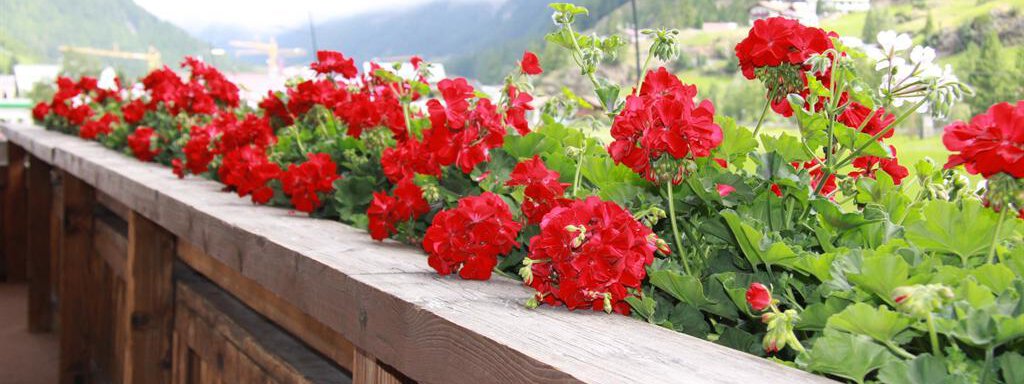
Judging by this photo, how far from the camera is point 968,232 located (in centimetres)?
75

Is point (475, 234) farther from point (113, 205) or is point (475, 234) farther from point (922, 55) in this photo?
point (113, 205)

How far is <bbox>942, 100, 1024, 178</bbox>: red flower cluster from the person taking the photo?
2.06ft

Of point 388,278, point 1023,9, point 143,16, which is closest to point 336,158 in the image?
point 388,278

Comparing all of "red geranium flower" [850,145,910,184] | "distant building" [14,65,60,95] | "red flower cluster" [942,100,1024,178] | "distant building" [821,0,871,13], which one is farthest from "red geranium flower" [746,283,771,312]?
"distant building" [14,65,60,95]

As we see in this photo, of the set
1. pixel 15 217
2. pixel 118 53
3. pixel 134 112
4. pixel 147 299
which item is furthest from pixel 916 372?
pixel 118 53

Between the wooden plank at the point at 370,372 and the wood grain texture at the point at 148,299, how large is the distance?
1219 mm

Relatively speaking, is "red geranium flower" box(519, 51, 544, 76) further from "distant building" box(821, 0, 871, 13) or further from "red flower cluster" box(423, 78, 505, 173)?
"distant building" box(821, 0, 871, 13)

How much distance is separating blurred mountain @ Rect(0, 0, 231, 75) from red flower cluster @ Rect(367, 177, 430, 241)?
8996mm

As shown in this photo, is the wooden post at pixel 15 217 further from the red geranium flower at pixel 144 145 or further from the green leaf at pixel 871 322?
the green leaf at pixel 871 322

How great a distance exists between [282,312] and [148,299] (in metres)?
0.76

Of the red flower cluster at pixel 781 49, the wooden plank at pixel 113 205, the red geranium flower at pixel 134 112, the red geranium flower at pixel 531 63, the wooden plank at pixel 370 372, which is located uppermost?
the red flower cluster at pixel 781 49

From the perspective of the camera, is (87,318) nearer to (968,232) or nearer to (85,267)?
(85,267)

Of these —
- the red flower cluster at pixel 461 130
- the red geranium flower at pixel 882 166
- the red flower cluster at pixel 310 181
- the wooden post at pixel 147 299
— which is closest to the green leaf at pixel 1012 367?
the red geranium flower at pixel 882 166

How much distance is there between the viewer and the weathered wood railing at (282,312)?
0.72 metres
